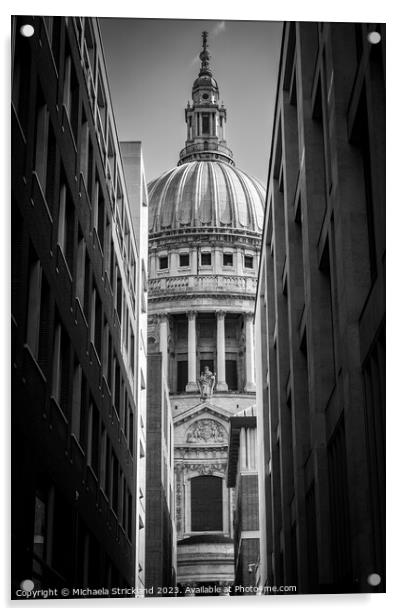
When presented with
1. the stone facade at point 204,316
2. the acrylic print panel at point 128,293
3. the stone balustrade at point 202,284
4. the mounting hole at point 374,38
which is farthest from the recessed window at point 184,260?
the mounting hole at point 374,38

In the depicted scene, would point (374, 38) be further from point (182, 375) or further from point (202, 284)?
point (182, 375)

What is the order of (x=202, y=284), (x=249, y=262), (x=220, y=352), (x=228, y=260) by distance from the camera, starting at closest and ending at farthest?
(x=228, y=260) < (x=202, y=284) < (x=220, y=352) < (x=249, y=262)

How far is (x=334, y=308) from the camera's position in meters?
23.5

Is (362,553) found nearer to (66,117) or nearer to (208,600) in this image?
(208,600)

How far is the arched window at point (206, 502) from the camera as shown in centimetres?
8512

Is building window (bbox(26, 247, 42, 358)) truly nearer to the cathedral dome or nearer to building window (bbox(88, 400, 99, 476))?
building window (bbox(88, 400, 99, 476))

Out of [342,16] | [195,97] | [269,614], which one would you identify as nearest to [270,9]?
[342,16]

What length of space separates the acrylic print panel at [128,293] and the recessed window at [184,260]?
167 ft

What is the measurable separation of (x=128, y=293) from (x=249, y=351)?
53724mm

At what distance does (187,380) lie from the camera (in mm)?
103062

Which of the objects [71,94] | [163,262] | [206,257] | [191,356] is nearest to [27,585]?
[71,94]

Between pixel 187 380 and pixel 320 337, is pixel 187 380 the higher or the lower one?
the higher one

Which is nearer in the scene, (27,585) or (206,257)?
(27,585)
